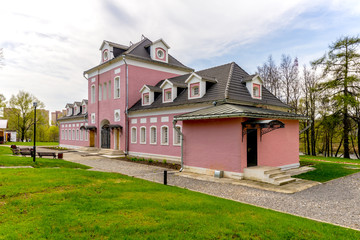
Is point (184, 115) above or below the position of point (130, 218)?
above

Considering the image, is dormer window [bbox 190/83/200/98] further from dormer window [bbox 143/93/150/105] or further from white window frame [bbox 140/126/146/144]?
white window frame [bbox 140/126/146/144]

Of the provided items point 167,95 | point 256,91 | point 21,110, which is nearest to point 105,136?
point 167,95

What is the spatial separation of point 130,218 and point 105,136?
22.2 m

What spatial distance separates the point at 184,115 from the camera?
1413cm

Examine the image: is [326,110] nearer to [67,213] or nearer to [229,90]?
[229,90]

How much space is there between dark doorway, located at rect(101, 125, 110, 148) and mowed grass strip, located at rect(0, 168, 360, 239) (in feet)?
59.7

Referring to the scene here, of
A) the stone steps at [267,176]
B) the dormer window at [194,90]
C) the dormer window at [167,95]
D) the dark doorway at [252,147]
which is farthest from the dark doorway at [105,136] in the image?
the stone steps at [267,176]

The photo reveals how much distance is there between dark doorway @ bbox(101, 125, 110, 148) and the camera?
1018 inches

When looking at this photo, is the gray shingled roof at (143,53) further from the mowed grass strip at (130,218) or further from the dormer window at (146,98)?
the mowed grass strip at (130,218)

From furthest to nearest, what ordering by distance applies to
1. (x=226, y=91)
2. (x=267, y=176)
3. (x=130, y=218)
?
(x=226, y=91)
(x=267, y=176)
(x=130, y=218)

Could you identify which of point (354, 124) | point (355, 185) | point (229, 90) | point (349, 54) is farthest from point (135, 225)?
point (354, 124)

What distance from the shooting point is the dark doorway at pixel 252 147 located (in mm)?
12672

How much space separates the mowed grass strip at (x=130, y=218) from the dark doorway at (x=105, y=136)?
1819cm

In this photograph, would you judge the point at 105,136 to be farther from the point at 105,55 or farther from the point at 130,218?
the point at 130,218
